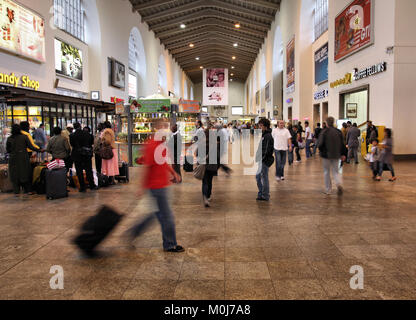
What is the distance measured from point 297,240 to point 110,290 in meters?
2.48

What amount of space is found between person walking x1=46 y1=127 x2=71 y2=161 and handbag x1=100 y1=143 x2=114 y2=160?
89cm

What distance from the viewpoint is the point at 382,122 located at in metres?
13.9

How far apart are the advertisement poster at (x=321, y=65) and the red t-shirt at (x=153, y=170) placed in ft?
62.4

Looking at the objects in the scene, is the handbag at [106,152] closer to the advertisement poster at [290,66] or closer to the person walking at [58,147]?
the person walking at [58,147]

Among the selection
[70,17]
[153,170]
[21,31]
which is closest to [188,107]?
[21,31]

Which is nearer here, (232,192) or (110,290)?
(110,290)

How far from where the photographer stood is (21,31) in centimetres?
1395

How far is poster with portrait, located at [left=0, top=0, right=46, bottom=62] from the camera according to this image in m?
12.9

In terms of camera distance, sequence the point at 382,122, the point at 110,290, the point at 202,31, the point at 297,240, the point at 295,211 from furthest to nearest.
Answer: the point at 202,31 < the point at 382,122 < the point at 295,211 < the point at 297,240 < the point at 110,290

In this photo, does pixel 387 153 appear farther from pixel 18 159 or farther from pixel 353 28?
pixel 353 28

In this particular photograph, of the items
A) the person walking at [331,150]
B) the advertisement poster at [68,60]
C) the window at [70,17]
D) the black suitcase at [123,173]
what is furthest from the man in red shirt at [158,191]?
the window at [70,17]
